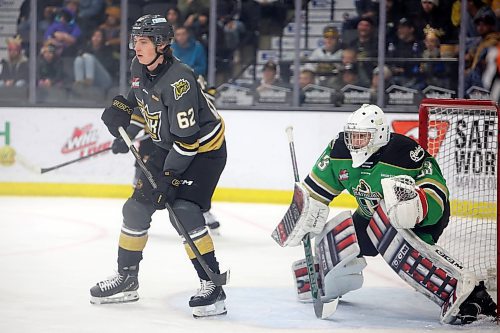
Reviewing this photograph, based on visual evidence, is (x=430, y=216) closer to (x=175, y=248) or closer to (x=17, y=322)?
(x=17, y=322)

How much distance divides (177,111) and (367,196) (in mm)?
835

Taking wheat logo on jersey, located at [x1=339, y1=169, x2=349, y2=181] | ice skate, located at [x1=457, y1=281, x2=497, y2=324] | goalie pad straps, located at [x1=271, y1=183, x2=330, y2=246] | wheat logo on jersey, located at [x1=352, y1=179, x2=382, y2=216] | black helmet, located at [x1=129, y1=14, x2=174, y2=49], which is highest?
black helmet, located at [x1=129, y1=14, x2=174, y2=49]

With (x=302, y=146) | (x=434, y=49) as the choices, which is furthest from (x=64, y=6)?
(x=434, y=49)

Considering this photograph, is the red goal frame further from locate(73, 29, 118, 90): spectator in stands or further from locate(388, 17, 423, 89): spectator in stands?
locate(73, 29, 118, 90): spectator in stands

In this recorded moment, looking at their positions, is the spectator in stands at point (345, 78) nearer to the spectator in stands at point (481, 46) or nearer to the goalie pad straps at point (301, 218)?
the spectator in stands at point (481, 46)

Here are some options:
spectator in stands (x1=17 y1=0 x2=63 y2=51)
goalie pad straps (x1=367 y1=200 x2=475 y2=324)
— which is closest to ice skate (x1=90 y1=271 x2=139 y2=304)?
goalie pad straps (x1=367 y1=200 x2=475 y2=324)

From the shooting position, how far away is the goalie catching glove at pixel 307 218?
163 inches

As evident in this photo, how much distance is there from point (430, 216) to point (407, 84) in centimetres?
445

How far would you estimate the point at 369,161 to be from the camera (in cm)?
416

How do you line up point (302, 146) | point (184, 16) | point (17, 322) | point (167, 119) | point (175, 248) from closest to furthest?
point (17, 322), point (167, 119), point (175, 248), point (302, 146), point (184, 16)

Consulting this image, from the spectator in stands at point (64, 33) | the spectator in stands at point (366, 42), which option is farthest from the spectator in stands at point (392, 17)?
the spectator in stands at point (64, 33)

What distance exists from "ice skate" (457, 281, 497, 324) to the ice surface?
0.04 m

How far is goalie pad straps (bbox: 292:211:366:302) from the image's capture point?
4.15 meters

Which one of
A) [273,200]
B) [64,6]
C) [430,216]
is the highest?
[64,6]
